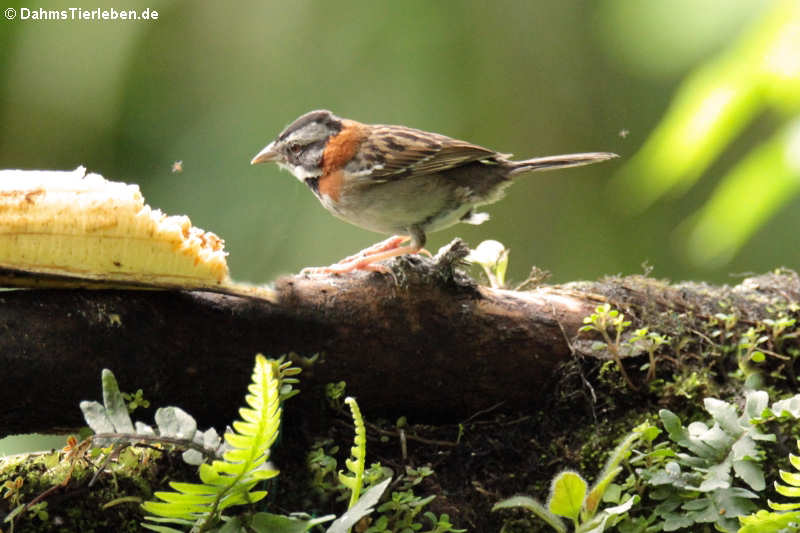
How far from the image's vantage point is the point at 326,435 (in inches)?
91.4

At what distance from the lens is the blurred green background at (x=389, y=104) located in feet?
15.3

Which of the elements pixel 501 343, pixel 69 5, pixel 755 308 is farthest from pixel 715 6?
pixel 69 5

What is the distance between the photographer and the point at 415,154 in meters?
3.53

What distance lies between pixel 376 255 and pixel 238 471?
147cm

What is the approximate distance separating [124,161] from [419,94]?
1999 mm

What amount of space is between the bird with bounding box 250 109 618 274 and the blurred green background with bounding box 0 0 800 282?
47cm

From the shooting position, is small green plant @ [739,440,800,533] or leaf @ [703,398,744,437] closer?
small green plant @ [739,440,800,533]

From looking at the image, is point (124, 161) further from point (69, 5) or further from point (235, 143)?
point (69, 5)

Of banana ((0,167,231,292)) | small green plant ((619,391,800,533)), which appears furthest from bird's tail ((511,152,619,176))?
banana ((0,167,231,292))

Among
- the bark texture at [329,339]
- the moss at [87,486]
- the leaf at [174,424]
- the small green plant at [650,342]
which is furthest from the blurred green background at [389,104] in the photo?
the leaf at [174,424]

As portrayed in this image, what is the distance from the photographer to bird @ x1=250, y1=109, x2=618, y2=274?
11.4 ft

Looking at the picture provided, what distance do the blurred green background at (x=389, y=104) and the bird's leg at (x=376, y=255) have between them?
1.70 feet

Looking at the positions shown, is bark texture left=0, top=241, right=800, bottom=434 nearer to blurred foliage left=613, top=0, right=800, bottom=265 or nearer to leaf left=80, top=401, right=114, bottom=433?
leaf left=80, top=401, right=114, bottom=433

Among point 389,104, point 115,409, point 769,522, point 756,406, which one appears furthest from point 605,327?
point 389,104
